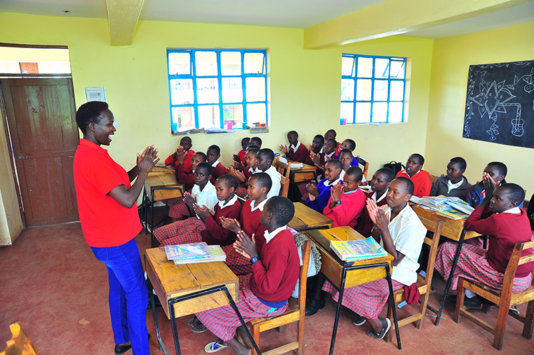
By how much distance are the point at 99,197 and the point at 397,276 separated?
76.8 inches

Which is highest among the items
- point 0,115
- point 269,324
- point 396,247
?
point 0,115

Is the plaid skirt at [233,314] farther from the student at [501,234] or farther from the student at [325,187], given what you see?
the student at [325,187]

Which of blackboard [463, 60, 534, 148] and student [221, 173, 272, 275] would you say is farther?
blackboard [463, 60, 534, 148]

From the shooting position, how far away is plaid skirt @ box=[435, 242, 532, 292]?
8.34ft

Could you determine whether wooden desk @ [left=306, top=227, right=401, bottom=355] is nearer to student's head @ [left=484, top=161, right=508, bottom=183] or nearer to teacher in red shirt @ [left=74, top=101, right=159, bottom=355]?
teacher in red shirt @ [left=74, top=101, right=159, bottom=355]

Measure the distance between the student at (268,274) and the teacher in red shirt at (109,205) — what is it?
A: 1.41 feet

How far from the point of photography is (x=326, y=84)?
655 centimetres

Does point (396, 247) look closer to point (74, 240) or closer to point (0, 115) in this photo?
point (74, 240)

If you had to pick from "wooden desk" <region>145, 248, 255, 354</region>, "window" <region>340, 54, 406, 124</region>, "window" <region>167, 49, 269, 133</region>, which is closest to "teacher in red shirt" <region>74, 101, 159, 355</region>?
"wooden desk" <region>145, 248, 255, 354</region>

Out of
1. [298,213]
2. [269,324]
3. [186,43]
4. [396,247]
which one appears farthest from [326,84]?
[269,324]

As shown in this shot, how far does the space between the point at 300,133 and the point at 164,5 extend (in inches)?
122

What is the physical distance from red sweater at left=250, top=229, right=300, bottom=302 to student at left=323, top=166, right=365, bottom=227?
1069mm

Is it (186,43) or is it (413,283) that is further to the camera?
(186,43)

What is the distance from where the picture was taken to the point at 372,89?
281 inches
